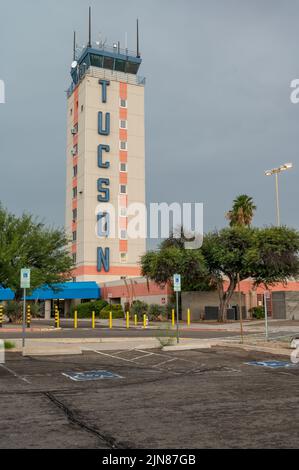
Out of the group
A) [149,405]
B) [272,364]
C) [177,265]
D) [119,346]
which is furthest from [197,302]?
[149,405]

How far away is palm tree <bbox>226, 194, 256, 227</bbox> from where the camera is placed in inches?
2322

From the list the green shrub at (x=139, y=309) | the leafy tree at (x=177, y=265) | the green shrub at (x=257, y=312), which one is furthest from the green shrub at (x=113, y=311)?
the green shrub at (x=257, y=312)

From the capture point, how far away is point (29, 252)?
130 feet

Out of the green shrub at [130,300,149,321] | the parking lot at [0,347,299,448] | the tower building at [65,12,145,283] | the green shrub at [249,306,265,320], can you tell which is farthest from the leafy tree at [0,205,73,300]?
the tower building at [65,12,145,283]

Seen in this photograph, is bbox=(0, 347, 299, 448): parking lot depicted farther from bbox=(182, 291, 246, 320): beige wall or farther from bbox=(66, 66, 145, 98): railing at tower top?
bbox=(66, 66, 145, 98): railing at tower top

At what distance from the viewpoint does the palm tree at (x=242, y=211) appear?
193 feet

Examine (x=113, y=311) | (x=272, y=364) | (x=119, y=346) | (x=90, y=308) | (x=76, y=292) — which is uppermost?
(x=76, y=292)

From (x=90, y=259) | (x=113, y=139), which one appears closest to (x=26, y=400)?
(x=90, y=259)

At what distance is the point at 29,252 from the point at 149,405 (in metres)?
32.1

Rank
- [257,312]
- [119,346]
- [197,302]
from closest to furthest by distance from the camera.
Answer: [119,346], [197,302], [257,312]

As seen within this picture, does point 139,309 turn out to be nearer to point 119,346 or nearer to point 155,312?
point 155,312

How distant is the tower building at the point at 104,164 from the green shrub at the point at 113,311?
13.0m
